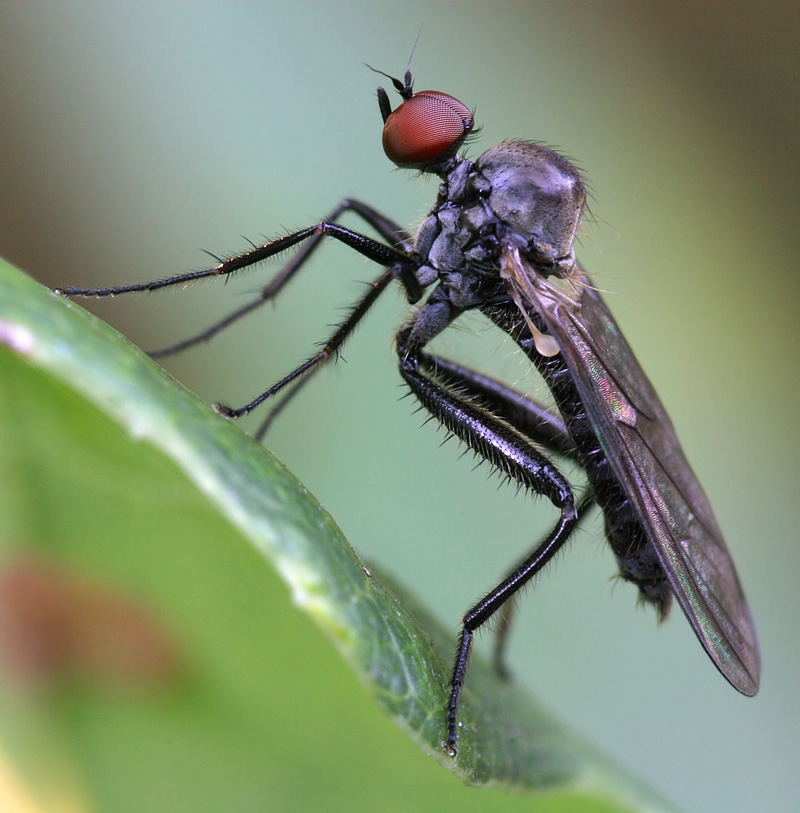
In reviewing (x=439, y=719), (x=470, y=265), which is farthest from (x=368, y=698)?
(x=470, y=265)

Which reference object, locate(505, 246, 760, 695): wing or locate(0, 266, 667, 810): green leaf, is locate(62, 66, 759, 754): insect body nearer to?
locate(505, 246, 760, 695): wing

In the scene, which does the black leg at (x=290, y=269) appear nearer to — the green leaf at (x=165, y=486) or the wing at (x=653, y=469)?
the wing at (x=653, y=469)

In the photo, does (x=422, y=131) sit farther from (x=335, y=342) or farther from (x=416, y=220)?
(x=335, y=342)

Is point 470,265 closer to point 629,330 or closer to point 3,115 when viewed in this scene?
point 629,330

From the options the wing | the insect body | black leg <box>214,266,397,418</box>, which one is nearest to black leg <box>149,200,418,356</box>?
the insect body

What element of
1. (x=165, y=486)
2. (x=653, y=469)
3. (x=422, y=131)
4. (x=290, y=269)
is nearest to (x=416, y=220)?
(x=422, y=131)

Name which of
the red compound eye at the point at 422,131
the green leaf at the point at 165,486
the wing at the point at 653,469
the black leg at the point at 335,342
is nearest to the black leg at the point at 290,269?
the red compound eye at the point at 422,131
